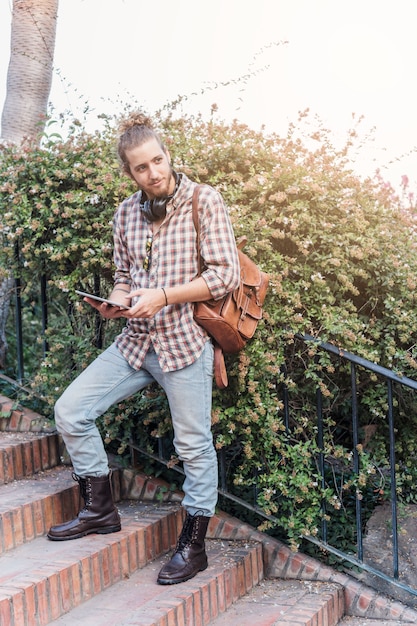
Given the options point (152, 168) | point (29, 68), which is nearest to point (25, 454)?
point (152, 168)

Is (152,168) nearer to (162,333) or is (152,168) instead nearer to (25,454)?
(162,333)

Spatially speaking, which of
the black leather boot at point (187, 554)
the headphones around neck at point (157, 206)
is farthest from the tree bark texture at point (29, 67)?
the black leather boot at point (187, 554)

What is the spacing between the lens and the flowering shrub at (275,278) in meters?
3.69

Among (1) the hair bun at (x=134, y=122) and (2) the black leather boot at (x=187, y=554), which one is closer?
(1) the hair bun at (x=134, y=122)

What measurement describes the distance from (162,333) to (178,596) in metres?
1.16

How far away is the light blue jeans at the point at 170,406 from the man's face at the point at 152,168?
2.35 feet

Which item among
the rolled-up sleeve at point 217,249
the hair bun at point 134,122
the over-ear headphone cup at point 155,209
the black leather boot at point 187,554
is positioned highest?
the hair bun at point 134,122

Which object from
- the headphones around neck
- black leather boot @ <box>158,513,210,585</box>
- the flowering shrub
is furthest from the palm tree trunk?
black leather boot @ <box>158,513,210,585</box>

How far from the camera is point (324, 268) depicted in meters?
3.90

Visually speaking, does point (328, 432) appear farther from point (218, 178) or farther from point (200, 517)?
point (218, 178)

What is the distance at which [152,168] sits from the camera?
10.0ft

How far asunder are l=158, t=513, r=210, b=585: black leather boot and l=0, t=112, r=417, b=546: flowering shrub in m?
0.46

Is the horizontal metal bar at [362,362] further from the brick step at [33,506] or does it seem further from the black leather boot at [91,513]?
the brick step at [33,506]

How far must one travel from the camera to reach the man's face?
9.93 feet
